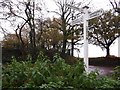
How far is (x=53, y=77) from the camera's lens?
323 centimetres

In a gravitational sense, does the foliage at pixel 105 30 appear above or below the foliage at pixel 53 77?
above

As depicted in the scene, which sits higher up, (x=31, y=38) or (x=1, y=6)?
(x=1, y=6)

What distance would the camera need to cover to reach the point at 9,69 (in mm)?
3574

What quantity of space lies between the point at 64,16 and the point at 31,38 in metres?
2.47

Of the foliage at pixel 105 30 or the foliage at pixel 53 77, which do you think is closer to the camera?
the foliage at pixel 53 77

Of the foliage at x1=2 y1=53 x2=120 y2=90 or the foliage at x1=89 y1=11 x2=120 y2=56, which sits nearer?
the foliage at x1=2 y1=53 x2=120 y2=90

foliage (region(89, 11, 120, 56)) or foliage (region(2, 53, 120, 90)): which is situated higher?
foliage (region(89, 11, 120, 56))

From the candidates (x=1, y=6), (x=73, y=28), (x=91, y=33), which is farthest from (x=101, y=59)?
(x=1, y=6)

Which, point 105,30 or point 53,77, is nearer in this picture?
point 53,77

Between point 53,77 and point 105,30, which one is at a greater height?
point 105,30

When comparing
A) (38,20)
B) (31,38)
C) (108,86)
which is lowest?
(108,86)

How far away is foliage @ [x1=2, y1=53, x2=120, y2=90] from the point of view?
308 centimetres

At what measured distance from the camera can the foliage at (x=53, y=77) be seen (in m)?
3.08

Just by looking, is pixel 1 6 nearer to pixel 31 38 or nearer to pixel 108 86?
pixel 31 38
